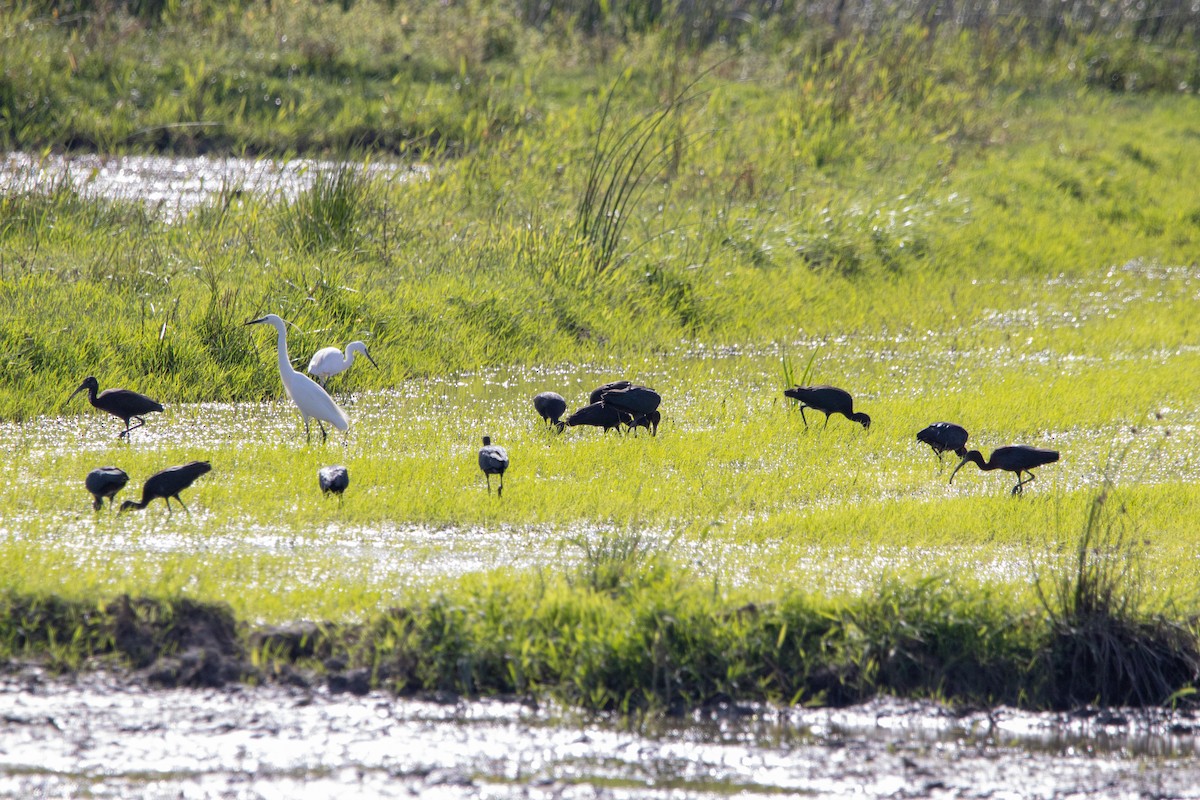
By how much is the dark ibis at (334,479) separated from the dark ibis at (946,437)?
10.7 ft

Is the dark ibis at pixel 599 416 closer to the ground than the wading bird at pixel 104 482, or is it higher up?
higher up

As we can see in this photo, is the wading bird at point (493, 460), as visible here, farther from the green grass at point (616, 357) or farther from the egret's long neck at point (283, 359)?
the egret's long neck at point (283, 359)

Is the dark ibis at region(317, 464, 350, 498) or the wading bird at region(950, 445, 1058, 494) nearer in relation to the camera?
the dark ibis at region(317, 464, 350, 498)

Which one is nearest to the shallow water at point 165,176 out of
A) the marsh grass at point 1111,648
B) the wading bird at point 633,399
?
the wading bird at point 633,399

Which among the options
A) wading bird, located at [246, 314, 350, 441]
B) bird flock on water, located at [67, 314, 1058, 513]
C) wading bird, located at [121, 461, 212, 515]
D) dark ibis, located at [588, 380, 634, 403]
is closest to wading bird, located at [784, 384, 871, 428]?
bird flock on water, located at [67, 314, 1058, 513]

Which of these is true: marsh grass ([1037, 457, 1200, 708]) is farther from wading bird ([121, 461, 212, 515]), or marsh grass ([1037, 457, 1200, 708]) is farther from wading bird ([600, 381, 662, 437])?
wading bird ([121, 461, 212, 515])

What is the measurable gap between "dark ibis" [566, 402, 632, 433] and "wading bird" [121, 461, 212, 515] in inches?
97.8

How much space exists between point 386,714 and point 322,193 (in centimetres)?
764

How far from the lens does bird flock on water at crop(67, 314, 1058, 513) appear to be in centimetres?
646

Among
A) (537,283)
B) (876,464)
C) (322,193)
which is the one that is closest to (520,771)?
(876,464)

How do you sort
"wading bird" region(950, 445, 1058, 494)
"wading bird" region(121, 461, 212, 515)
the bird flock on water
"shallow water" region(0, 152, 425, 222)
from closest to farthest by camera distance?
"wading bird" region(121, 461, 212, 515) → the bird flock on water → "wading bird" region(950, 445, 1058, 494) → "shallow water" region(0, 152, 425, 222)

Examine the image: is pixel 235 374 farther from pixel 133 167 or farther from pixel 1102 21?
pixel 1102 21

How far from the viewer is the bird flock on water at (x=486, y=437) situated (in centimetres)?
646

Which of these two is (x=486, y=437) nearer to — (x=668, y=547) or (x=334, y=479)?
(x=334, y=479)
